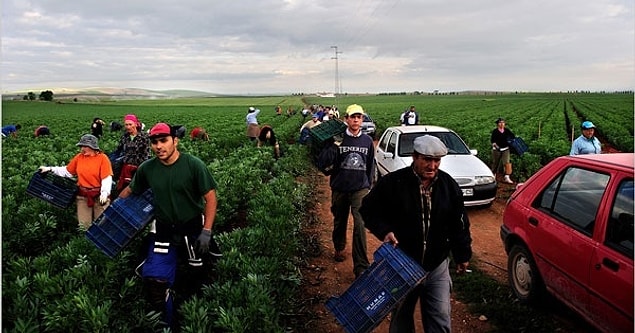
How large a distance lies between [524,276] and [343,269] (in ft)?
7.87

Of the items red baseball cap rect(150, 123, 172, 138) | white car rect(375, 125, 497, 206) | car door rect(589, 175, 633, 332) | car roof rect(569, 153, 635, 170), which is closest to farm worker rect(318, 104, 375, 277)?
red baseball cap rect(150, 123, 172, 138)

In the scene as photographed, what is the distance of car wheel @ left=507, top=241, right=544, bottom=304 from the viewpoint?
4711mm

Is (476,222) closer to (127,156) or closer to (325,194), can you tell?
(325,194)

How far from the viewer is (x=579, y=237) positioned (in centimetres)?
391

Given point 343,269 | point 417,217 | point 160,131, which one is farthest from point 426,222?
point 343,269

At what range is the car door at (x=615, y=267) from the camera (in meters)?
3.32

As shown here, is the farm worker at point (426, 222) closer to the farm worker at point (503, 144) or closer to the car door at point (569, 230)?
the car door at point (569, 230)

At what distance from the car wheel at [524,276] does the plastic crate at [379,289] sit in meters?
2.11

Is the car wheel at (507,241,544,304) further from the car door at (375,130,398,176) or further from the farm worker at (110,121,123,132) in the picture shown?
the farm worker at (110,121,123,132)

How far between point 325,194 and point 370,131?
12.4m

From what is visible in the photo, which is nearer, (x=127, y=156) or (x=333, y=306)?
(x=333, y=306)

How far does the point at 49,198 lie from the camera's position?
6281mm

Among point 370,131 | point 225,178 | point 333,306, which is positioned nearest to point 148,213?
point 333,306

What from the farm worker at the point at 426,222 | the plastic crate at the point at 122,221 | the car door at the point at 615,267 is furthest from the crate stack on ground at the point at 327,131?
the car door at the point at 615,267
